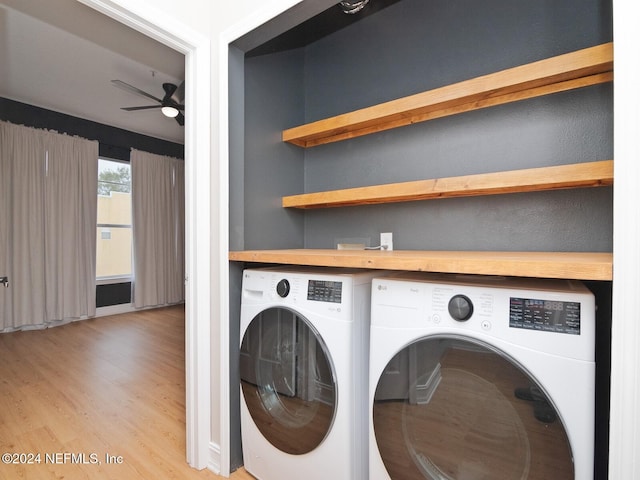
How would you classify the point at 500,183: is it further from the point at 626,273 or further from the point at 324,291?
the point at 324,291

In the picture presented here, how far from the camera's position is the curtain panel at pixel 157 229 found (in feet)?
15.7

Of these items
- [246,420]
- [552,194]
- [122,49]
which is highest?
[122,49]

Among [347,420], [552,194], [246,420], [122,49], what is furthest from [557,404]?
[122,49]

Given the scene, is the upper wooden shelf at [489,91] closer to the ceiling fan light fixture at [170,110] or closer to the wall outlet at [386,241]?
the wall outlet at [386,241]

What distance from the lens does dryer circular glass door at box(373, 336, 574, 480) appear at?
2.72ft

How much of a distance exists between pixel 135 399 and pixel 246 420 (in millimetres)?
1246

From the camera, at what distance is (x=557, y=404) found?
0.80 metres

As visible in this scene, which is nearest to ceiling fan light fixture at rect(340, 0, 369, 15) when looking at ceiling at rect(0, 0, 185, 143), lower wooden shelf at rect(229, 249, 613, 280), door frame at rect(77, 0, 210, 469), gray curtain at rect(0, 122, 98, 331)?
door frame at rect(77, 0, 210, 469)

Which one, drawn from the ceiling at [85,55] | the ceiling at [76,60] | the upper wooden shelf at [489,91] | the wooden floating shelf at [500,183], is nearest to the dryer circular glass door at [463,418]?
the wooden floating shelf at [500,183]

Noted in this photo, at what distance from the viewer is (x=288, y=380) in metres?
1.31

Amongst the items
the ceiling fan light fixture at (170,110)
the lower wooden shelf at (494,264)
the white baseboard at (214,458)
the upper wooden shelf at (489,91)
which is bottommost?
the white baseboard at (214,458)

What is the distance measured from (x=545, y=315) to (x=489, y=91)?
0.90 meters

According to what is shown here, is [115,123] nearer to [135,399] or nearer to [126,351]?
[126,351]

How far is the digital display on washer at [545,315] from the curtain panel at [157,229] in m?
5.04
